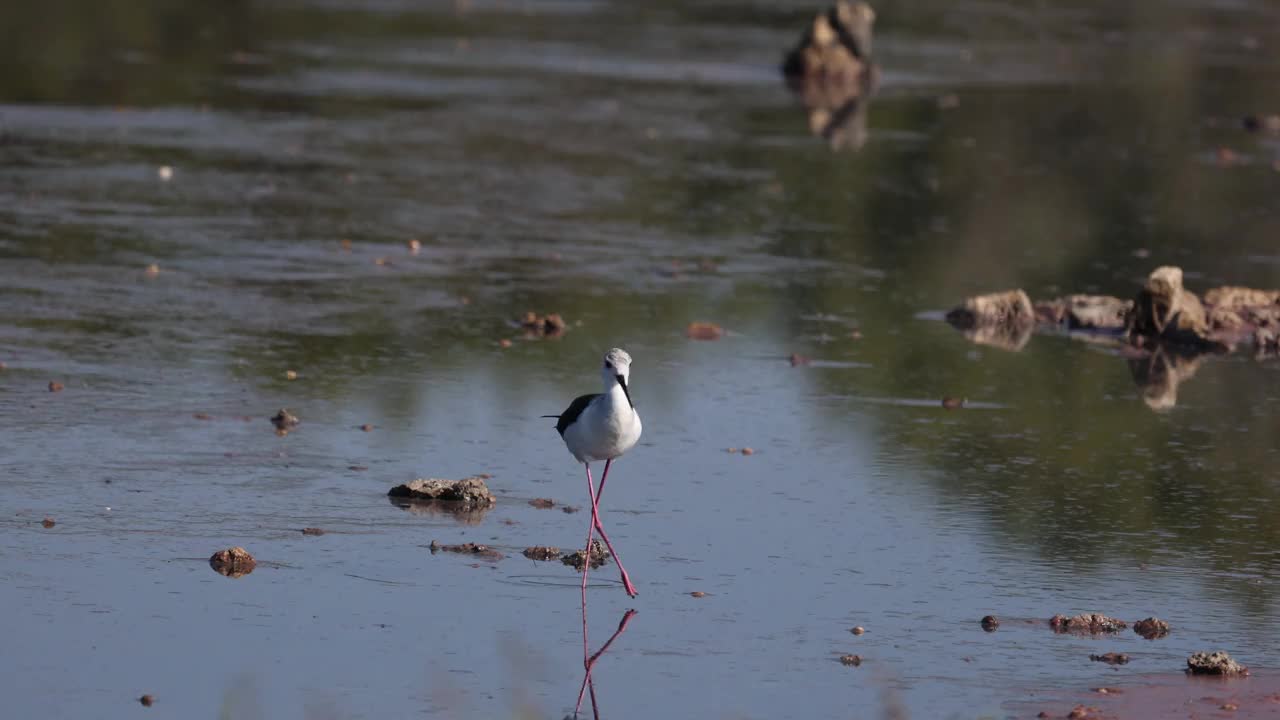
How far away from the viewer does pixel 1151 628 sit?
951cm

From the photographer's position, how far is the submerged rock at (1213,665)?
8.91 metres

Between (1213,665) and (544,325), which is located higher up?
(1213,665)

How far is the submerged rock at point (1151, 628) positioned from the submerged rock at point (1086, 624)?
0.08 meters

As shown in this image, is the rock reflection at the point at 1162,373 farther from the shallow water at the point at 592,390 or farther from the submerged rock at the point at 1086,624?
the submerged rock at the point at 1086,624

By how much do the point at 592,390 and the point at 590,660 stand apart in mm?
4990

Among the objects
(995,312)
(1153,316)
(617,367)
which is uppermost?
(617,367)

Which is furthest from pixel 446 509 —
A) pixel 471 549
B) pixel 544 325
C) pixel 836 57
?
pixel 836 57

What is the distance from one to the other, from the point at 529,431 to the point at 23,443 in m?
3.10

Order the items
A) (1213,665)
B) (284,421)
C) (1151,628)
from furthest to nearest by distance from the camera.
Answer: (284,421), (1151,628), (1213,665)

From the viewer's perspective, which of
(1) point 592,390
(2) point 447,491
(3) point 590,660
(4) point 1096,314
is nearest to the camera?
(3) point 590,660

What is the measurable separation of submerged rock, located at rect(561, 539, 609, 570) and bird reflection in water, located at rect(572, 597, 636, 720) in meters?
0.52

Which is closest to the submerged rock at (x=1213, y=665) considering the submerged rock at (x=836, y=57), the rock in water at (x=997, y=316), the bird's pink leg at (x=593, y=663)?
the bird's pink leg at (x=593, y=663)

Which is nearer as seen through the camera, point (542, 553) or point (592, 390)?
point (542, 553)

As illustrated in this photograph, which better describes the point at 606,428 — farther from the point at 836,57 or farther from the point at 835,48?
the point at 835,48
